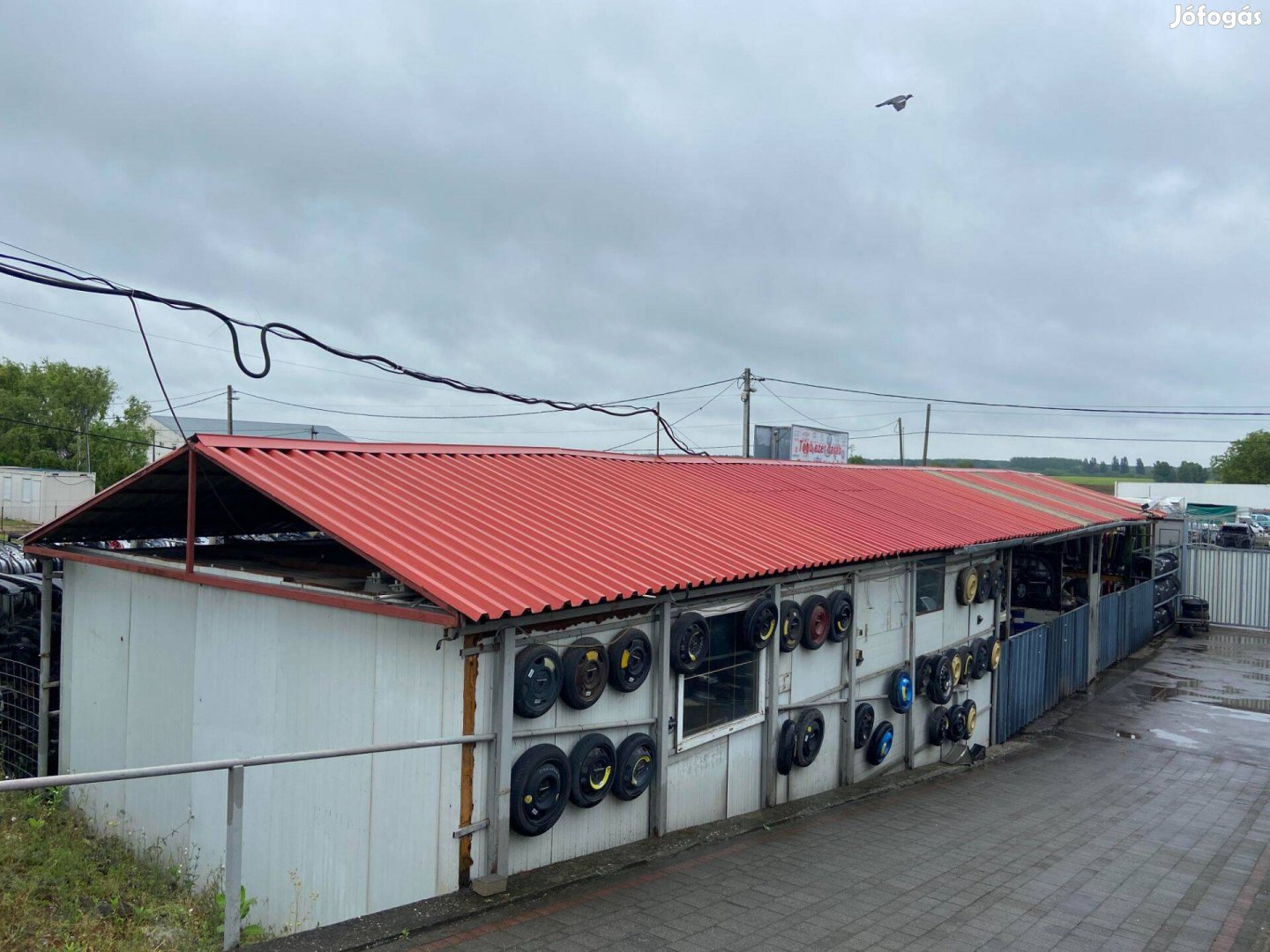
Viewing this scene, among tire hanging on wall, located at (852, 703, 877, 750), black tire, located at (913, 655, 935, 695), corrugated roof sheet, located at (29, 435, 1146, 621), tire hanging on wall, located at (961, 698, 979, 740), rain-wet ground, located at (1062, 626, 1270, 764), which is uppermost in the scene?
corrugated roof sheet, located at (29, 435, 1146, 621)

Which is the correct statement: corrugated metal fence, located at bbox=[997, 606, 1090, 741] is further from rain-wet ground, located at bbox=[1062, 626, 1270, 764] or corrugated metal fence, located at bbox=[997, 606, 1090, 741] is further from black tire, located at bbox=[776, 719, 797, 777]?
black tire, located at bbox=[776, 719, 797, 777]

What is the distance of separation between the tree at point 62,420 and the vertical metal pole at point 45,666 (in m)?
49.1

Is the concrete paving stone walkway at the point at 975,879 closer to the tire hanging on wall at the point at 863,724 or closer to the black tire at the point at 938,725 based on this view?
the black tire at the point at 938,725

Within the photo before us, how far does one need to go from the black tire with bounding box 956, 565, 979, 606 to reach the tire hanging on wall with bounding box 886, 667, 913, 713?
6.66ft

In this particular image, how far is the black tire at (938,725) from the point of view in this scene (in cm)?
1257

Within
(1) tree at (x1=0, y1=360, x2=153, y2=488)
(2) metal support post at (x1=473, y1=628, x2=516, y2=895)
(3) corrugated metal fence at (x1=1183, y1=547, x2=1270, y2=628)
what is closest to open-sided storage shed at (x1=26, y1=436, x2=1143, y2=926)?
(2) metal support post at (x1=473, y1=628, x2=516, y2=895)

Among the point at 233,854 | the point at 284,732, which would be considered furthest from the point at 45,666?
the point at 233,854

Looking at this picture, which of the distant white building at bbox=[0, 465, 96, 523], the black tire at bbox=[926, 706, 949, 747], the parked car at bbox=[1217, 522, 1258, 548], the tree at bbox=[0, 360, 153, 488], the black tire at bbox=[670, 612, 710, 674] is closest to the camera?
the black tire at bbox=[670, 612, 710, 674]

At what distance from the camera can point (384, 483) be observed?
8.23 metres

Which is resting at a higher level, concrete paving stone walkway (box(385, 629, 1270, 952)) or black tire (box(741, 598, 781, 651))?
black tire (box(741, 598, 781, 651))

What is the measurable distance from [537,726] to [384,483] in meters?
2.87

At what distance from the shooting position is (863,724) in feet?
35.6

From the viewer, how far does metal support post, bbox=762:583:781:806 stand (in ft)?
29.8

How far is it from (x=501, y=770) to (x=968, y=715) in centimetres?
944
